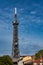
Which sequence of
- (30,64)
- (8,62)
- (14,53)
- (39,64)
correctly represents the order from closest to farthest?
1. (39,64)
2. (30,64)
3. (8,62)
4. (14,53)

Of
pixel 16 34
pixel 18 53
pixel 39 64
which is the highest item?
pixel 16 34

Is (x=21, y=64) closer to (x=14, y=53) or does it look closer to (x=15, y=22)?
(x=14, y=53)

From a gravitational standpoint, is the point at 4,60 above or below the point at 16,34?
below

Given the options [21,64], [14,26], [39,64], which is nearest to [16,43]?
[14,26]

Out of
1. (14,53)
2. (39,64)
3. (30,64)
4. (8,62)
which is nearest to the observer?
(39,64)

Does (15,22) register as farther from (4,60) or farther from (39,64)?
(39,64)

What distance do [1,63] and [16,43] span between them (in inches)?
1558

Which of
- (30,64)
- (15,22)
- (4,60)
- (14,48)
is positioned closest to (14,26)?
(15,22)

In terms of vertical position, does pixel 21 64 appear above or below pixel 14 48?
below

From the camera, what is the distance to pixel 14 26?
139 meters

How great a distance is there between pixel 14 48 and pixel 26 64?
129ft

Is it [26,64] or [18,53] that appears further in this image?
[18,53]

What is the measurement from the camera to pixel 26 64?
9394 centimetres

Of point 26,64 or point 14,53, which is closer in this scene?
point 26,64
